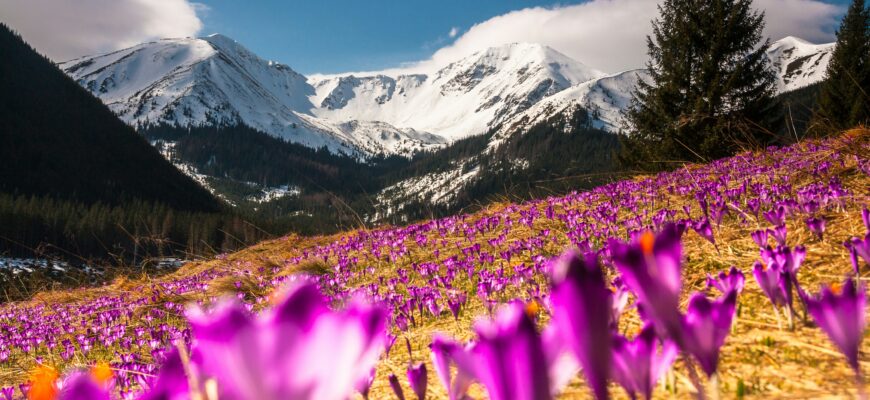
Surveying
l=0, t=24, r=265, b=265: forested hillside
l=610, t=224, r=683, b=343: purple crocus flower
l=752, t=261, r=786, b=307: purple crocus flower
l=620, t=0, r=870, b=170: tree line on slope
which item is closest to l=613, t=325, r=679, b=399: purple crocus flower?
l=610, t=224, r=683, b=343: purple crocus flower

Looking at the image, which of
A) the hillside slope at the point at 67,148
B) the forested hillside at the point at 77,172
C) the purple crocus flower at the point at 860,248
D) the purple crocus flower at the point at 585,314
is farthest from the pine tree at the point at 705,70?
the hillside slope at the point at 67,148

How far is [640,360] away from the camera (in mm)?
782

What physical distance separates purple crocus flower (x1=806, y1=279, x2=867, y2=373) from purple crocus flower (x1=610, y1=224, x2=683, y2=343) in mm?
441

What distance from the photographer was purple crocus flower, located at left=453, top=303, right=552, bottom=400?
47cm

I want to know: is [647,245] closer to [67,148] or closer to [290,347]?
[290,347]

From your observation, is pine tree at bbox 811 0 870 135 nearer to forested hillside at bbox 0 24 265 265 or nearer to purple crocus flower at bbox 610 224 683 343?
purple crocus flower at bbox 610 224 683 343

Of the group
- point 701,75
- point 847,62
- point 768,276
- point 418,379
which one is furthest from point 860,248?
point 847,62

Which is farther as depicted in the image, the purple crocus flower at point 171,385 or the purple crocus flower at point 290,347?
the purple crocus flower at point 171,385

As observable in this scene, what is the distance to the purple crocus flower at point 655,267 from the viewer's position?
0.58m

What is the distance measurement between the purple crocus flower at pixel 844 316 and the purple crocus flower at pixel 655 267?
1.45 feet

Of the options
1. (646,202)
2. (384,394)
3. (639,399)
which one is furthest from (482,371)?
(646,202)

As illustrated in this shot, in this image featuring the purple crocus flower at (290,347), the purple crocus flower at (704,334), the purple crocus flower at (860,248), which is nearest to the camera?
the purple crocus flower at (290,347)

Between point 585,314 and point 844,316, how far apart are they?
0.68 meters

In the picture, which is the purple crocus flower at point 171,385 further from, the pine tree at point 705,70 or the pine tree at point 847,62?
the pine tree at point 847,62
